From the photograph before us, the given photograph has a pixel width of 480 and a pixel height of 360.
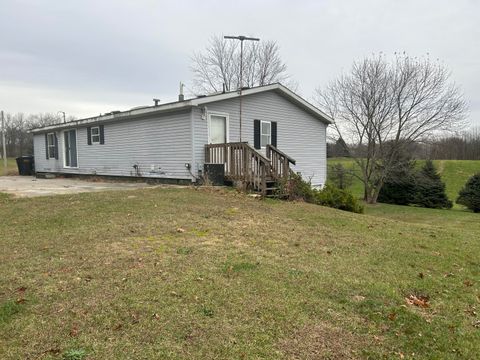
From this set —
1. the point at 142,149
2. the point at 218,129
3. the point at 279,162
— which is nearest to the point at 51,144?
the point at 142,149

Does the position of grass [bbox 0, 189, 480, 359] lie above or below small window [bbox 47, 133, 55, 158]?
below

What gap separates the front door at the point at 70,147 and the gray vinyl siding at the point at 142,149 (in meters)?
0.39

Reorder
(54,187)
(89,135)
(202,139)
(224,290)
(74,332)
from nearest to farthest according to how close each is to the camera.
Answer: (74,332) → (224,290) → (54,187) → (202,139) → (89,135)

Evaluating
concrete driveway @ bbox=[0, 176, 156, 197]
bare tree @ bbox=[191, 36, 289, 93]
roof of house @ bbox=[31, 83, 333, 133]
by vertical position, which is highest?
bare tree @ bbox=[191, 36, 289, 93]

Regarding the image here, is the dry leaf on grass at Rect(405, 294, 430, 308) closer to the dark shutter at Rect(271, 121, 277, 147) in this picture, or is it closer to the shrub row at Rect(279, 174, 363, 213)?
the shrub row at Rect(279, 174, 363, 213)

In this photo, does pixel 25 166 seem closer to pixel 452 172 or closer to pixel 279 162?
pixel 279 162

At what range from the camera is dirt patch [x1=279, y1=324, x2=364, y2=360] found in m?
2.66

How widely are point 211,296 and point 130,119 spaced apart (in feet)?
39.4

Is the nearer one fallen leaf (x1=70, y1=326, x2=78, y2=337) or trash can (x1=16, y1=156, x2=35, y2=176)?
fallen leaf (x1=70, y1=326, x2=78, y2=337)

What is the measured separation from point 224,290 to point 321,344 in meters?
1.14

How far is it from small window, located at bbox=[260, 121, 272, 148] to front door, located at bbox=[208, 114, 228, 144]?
77.1 inches

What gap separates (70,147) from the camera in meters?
18.0

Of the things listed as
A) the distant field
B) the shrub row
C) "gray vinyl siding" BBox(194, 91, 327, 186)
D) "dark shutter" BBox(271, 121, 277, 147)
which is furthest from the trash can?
the distant field

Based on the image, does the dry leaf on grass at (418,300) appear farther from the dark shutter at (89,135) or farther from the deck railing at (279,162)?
the dark shutter at (89,135)
